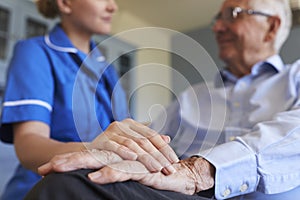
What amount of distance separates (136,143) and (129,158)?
24 mm

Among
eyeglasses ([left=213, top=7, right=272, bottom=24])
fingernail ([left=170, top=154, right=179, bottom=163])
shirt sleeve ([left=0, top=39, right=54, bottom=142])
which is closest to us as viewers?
fingernail ([left=170, top=154, right=179, bottom=163])

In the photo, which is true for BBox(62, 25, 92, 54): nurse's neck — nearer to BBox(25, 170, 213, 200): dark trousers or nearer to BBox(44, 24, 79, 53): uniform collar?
BBox(44, 24, 79, 53): uniform collar

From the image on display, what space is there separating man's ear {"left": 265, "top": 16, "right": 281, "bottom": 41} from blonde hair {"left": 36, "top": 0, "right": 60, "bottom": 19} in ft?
2.29

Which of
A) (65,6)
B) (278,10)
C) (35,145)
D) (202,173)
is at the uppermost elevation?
(278,10)

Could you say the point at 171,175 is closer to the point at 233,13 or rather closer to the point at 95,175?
the point at 95,175

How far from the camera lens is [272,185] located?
0.67 metres

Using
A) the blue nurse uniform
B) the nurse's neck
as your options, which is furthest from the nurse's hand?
the nurse's neck

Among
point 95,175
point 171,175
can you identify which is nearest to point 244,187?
point 171,175

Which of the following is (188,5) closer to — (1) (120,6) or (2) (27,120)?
(1) (120,6)

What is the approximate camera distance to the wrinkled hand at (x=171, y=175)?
489 mm

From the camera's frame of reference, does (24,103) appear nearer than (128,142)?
No

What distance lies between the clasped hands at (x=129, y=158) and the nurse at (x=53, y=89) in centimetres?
15

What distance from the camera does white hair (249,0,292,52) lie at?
1222mm

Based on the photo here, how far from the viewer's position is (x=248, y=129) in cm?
98
